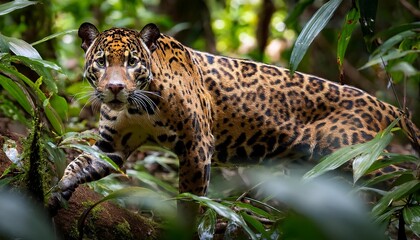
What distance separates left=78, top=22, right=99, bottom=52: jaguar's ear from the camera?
552 cm

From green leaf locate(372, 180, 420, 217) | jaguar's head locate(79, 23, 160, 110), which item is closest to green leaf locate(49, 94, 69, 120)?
jaguar's head locate(79, 23, 160, 110)

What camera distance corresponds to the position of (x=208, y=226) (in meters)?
4.01

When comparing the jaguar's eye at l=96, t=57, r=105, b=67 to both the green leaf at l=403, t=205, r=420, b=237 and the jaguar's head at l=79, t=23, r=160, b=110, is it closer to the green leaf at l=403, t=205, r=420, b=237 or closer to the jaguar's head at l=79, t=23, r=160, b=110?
the jaguar's head at l=79, t=23, r=160, b=110

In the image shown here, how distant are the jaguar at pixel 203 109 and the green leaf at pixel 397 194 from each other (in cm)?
107

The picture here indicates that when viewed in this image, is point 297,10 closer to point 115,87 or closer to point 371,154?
point 115,87

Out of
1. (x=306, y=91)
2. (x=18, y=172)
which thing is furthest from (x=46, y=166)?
(x=306, y=91)

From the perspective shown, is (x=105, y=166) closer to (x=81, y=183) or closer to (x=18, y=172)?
(x=81, y=183)

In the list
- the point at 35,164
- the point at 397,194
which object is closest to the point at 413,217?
the point at 397,194

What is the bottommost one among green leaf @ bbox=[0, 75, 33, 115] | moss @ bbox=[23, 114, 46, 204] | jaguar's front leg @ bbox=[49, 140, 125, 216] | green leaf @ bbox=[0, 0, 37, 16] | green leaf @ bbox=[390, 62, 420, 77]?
jaguar's front leg @ bbox=[49, 140, 125, 216]

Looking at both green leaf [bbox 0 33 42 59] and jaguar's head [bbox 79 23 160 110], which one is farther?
jaguar's head [bbox 79 23 160 110]

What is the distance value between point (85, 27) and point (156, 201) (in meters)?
2.35

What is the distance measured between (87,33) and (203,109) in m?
1.23

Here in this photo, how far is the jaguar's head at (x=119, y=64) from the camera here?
16.9 ft

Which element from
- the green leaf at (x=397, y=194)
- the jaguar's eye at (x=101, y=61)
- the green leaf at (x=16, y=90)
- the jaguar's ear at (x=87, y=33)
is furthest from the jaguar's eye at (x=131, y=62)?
the green leaf at (x=397, y=194)
